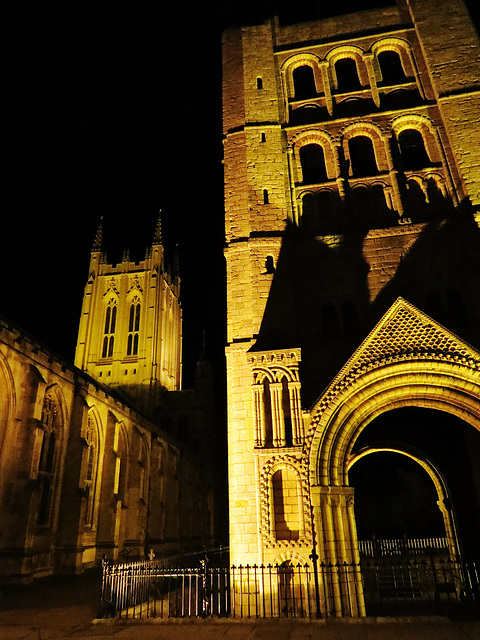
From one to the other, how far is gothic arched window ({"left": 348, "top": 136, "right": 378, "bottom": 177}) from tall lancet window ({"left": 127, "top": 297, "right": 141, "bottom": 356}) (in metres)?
45.8

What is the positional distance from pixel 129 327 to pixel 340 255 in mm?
48038

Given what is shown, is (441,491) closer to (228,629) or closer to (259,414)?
(259,414)

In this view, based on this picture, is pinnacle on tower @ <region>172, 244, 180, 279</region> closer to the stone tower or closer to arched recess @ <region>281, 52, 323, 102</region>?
the stone tower

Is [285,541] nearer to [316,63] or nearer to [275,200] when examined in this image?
[275,200]

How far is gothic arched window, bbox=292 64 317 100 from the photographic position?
21.4 m

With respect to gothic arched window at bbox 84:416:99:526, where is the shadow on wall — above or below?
above

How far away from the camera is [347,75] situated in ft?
71.1

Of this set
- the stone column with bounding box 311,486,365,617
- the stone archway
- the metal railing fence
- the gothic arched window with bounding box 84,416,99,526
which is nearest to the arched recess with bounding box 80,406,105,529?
the gothic arched window with bounding box 84,416,99,526

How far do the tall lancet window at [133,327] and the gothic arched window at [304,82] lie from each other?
44.3m

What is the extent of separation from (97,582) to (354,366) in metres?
14.7

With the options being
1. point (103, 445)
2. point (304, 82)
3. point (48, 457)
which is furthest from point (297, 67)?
point (103, 445)

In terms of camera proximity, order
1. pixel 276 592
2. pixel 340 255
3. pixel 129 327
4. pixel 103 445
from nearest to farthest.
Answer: pixel 276 592 < pixel 340 255 < pixel 103 445 < pixel 129 327

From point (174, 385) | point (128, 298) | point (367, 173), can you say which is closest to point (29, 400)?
point (367, 173)

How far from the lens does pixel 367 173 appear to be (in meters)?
19.4
